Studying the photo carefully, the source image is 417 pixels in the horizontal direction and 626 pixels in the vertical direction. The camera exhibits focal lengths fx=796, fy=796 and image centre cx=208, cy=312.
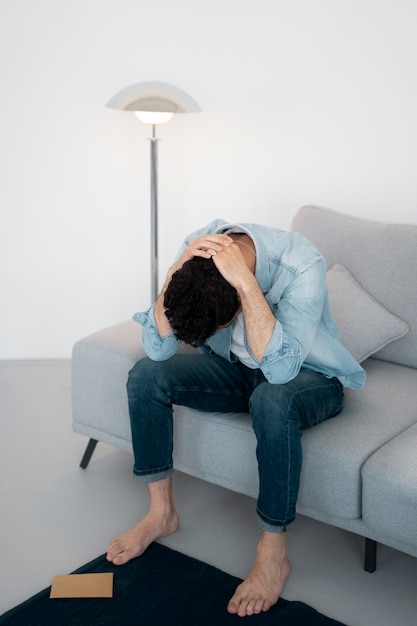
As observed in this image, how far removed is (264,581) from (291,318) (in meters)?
0.68

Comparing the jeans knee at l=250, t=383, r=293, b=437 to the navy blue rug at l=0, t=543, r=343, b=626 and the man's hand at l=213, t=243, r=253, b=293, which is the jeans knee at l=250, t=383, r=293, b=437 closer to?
the man's hand at l=213, t=243, r=253, b=293

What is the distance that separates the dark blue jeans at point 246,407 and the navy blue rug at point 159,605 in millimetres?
210

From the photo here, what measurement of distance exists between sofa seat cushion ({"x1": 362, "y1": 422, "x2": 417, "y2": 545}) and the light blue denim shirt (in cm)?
30

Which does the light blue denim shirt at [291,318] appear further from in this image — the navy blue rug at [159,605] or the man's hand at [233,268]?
the navy blue rug at [159,605]

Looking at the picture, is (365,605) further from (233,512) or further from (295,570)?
(233,512)

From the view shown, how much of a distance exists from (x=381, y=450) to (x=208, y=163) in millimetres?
1882

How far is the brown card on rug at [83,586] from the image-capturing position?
6.79 feet

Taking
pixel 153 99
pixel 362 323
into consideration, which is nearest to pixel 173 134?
pixel 153 99

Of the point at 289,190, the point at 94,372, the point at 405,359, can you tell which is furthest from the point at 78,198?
the point at 405,359

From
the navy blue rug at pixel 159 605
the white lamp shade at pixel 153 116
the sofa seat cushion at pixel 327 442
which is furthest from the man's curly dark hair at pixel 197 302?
the white lamp shade at pixel 153 116

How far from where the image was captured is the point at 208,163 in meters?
3.57

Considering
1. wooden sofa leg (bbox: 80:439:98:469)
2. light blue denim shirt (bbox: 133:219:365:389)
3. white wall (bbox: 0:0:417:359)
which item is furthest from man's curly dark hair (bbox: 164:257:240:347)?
white wall (bbox: 0:0:417:359)

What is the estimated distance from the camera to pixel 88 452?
2766 millimetres

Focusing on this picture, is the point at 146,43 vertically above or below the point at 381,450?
above
